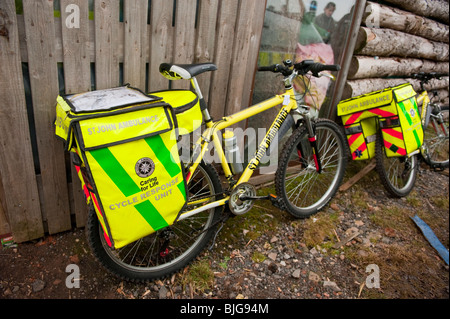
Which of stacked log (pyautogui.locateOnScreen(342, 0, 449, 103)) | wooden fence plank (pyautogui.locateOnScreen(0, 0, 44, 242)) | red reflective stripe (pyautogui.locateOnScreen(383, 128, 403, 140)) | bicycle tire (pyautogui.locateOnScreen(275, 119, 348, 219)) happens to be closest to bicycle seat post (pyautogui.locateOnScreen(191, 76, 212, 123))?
bicycle tire (pyautogui.locateOnScreen(275, 119, 348, 219))

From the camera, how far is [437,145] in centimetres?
462

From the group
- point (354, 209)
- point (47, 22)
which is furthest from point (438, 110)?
point (47, 22)

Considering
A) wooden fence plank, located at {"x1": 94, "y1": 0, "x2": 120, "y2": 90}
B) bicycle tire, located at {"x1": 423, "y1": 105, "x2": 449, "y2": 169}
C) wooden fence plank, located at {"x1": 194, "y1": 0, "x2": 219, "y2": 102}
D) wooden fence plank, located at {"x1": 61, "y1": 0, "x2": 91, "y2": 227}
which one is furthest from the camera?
bicycle tire, located at {"x1": 423, "y1": 105, "x2": 449, "y2": 169}

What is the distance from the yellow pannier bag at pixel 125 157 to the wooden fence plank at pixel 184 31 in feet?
2.42

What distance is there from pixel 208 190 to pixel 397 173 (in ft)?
9.39

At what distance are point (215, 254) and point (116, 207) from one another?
1.09m

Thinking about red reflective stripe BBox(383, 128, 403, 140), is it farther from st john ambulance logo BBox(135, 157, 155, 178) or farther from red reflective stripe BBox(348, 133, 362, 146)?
A: st john ambulance logo BBox(135, 157, 155, 178)

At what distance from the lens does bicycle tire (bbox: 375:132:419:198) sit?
3.31 metres

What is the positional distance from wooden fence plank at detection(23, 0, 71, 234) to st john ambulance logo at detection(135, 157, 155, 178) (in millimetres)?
844

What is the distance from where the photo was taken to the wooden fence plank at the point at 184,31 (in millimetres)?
2252

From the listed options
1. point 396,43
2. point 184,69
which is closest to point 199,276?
point 184,69

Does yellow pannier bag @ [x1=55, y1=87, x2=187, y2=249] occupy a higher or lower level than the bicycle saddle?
lower

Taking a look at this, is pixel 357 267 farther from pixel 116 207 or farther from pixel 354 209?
pixel 116 207

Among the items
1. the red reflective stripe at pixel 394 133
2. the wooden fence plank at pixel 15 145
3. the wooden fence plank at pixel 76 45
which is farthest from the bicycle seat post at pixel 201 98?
the red reflective stripe at pixel 394 133
